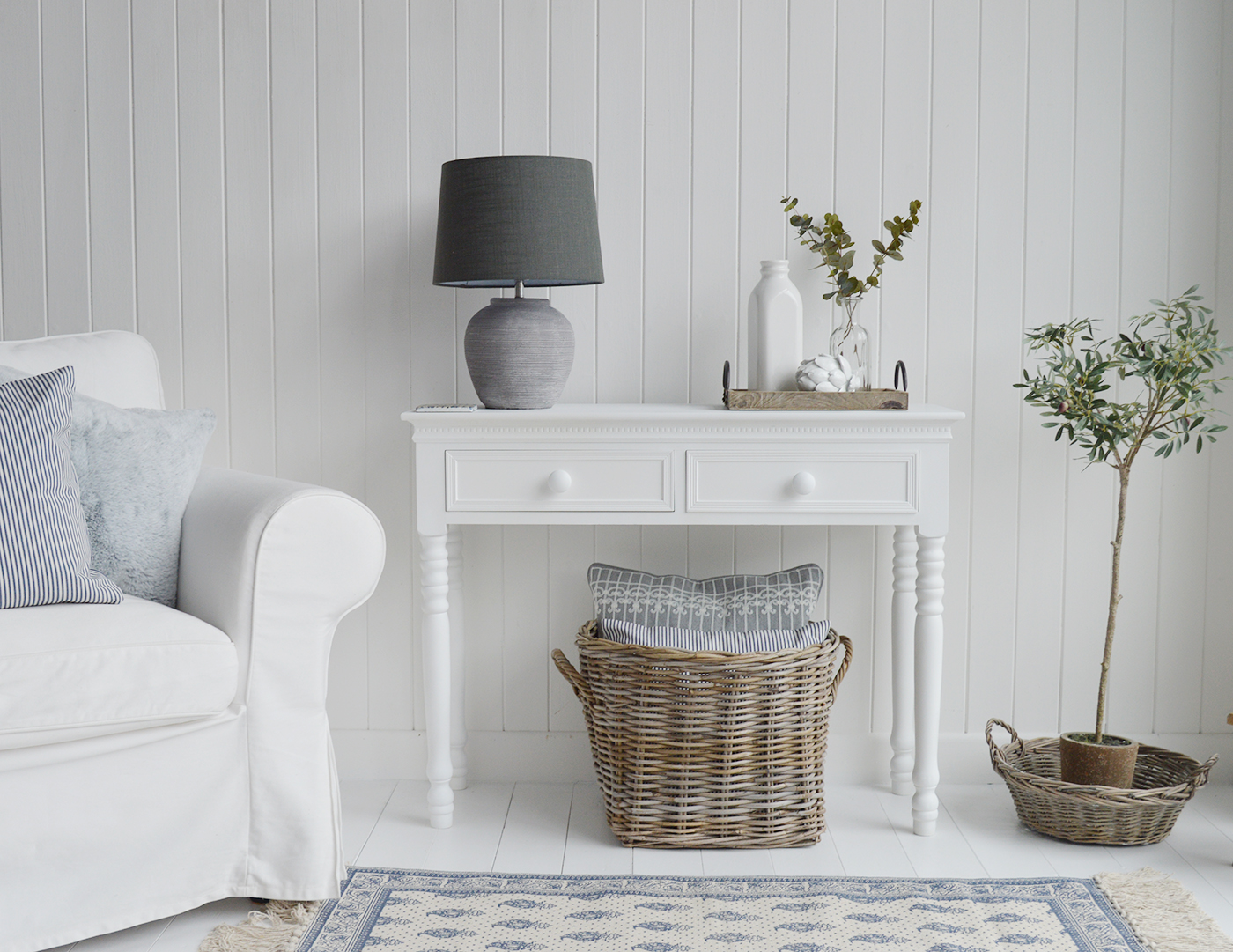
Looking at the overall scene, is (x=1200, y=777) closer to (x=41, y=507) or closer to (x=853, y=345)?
(x=853, y=345)

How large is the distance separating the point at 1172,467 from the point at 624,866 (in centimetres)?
145

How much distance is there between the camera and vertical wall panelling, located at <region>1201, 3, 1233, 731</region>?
2.20 meters

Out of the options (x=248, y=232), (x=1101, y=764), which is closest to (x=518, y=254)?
(x=248, y=232)

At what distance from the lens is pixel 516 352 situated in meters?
1.97

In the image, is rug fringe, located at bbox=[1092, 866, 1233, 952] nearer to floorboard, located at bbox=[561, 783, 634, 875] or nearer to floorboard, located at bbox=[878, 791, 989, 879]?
floorboard, located at bbox=[878, 791, 989, 879]

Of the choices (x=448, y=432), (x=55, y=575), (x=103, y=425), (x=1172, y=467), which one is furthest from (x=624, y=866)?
(x=1172, y=467)

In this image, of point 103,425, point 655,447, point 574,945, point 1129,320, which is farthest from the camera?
point 1129,320

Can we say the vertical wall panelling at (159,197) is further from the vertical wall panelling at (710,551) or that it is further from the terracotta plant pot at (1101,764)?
the terracotta plant pot at (1101,764)

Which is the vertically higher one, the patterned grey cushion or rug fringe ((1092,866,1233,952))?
the patterned grey cushion

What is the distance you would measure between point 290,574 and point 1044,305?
1.65 metres

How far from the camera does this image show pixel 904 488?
1920 mm

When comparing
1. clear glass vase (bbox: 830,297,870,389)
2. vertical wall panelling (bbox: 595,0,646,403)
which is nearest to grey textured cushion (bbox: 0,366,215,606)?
vertical wall panelling (bbox: 595,0,646,403)

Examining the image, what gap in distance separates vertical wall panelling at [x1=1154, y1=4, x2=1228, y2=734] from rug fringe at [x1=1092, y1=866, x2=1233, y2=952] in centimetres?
Result: 60

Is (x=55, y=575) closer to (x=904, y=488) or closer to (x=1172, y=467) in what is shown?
(x=904, y=488)
